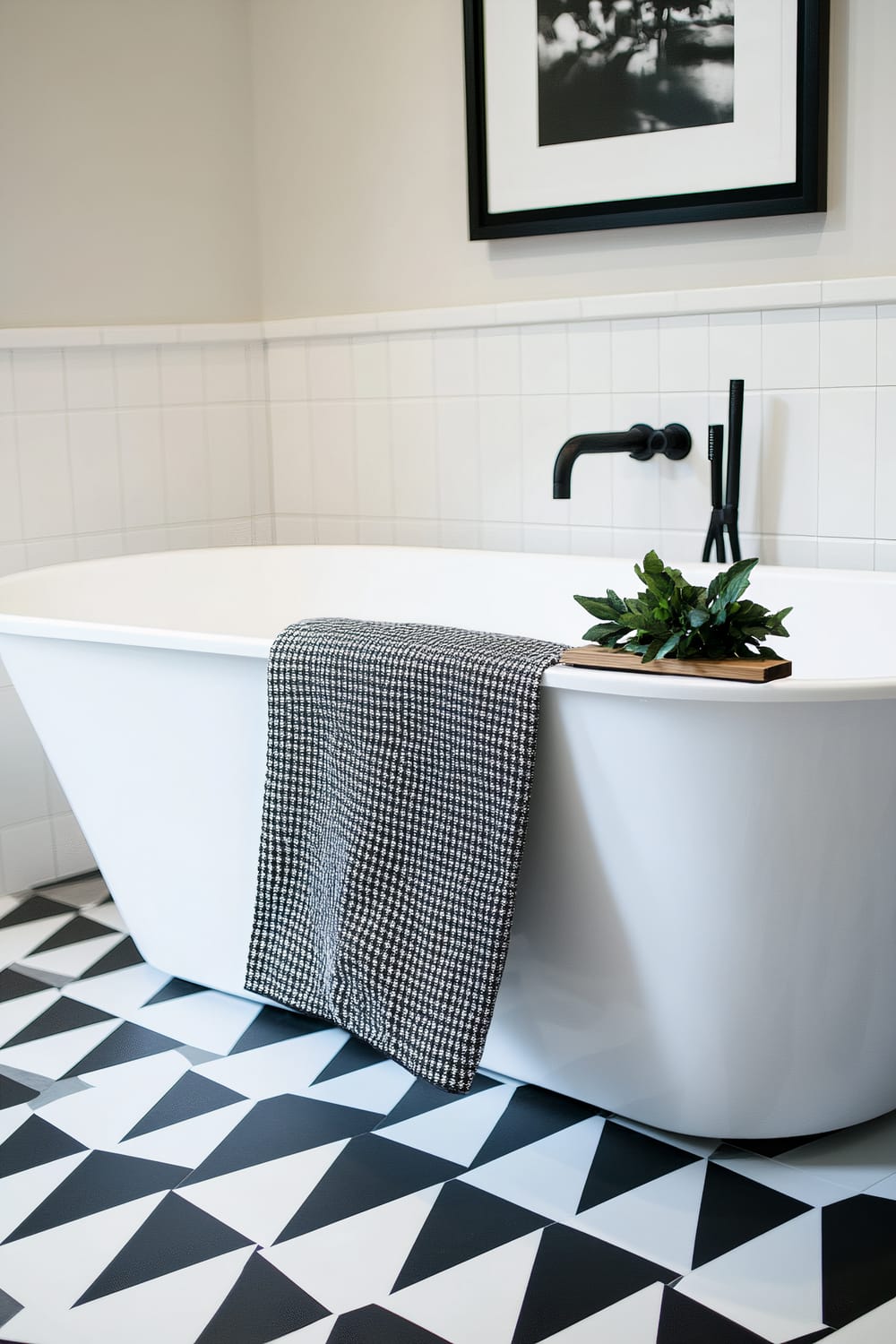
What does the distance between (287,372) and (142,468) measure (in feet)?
1.54

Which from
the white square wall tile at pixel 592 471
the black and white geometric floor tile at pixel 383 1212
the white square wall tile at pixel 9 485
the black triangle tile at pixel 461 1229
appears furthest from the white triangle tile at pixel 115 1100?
the white square wall tile at pixel 592 471

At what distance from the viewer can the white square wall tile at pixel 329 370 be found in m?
3.19

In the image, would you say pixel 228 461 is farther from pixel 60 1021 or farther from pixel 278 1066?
pixel 278 1066

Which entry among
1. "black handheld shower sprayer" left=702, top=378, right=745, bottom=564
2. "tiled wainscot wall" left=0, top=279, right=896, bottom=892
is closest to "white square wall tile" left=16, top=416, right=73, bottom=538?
"tiled wainscot wall" left=0, top=279, right=896, bottom=892

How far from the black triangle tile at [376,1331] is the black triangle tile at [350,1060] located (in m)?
0.54

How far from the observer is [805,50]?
236 cm

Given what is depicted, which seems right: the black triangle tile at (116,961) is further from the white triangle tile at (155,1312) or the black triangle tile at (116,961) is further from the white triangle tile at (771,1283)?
the white triangle tile at (771,1283)

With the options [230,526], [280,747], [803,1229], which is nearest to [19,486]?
[230,526]

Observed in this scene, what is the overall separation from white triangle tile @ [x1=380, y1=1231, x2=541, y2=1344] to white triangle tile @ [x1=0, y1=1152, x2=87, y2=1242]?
50cm

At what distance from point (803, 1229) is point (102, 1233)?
0.85 metres

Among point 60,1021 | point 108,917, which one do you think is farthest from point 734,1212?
point 108,917

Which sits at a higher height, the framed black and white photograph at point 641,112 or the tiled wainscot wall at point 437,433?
the framed black and white photograph at point 641,112

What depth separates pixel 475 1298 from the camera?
1.49m

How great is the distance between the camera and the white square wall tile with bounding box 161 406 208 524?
124 inches
